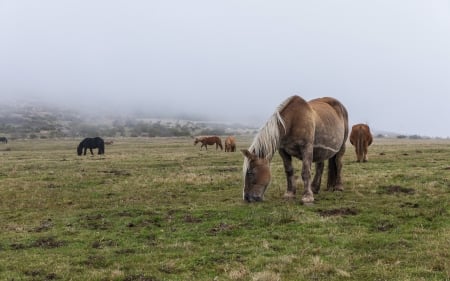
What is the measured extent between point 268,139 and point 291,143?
31.3 inches

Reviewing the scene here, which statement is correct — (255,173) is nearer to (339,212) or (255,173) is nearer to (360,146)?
(339,212)

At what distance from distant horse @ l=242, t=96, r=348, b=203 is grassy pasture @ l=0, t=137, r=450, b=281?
56 centimetres

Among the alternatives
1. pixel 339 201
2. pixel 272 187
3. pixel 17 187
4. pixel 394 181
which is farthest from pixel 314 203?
pixel 17 187

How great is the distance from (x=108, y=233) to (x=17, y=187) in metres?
8.51

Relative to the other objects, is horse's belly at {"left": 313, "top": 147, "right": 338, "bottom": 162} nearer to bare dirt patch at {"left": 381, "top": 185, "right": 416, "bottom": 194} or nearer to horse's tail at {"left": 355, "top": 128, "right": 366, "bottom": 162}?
bare dirt patch at {"left": 381, "top": 185, "right": 416, "bottom": 194}

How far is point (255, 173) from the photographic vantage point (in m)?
11.7

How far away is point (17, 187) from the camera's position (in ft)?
55.3

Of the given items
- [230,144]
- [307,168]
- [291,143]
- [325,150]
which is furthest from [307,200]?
[230,144]

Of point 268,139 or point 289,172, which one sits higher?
point 268,139

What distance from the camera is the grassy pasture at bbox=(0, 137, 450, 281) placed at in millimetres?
7230

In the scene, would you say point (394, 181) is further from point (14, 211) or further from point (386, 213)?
point (14, 211)

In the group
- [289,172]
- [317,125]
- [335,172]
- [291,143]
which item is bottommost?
[335,172]

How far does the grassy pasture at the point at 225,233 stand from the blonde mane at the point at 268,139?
1.36 m

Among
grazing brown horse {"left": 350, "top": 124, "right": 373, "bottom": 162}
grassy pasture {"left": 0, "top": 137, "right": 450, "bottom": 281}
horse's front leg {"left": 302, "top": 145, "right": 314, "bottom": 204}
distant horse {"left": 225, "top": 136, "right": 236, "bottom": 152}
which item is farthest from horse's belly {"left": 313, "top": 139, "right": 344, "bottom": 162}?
distant horse {"left": 225, "top": 136, "right": 236, "bottom": 152}
